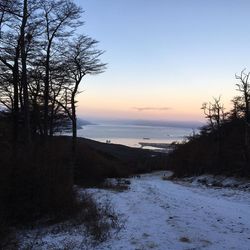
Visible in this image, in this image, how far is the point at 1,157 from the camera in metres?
14.9

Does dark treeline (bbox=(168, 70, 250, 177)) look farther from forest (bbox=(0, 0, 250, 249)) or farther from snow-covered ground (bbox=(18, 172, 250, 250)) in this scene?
snow-covered ground (bbox=(18, 172, 250, 250))

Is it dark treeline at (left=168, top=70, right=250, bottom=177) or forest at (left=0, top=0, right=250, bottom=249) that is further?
dark treeline at (left=168, top=70, right=250, bottom=177)

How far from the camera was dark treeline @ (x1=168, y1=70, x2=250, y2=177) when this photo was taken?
41000mm

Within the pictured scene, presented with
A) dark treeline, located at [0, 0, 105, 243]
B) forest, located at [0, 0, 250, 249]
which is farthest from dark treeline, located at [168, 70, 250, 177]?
dark treeline, located at [0, 0, 105, 243]

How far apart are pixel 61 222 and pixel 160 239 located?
4.55 meters

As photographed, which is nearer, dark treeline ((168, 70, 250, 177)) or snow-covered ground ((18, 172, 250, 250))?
snow-covered ground ((18, 172, 250, 250))

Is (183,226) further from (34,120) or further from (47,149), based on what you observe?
(34,120)

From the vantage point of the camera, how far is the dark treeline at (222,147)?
41.0 metres

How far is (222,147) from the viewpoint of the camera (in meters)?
A: 53.8

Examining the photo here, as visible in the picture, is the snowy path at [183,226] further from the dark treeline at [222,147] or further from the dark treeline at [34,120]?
the dark treeline at [222,147]

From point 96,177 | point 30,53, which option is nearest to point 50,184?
point 30,53

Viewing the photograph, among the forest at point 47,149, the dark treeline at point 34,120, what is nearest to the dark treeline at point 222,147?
the forest at point 47,149

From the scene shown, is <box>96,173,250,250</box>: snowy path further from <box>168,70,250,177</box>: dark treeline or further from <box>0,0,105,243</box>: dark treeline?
<box>168,70,250,177</box>: dark treeline

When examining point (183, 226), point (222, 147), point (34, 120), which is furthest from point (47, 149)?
point (222, 147)
